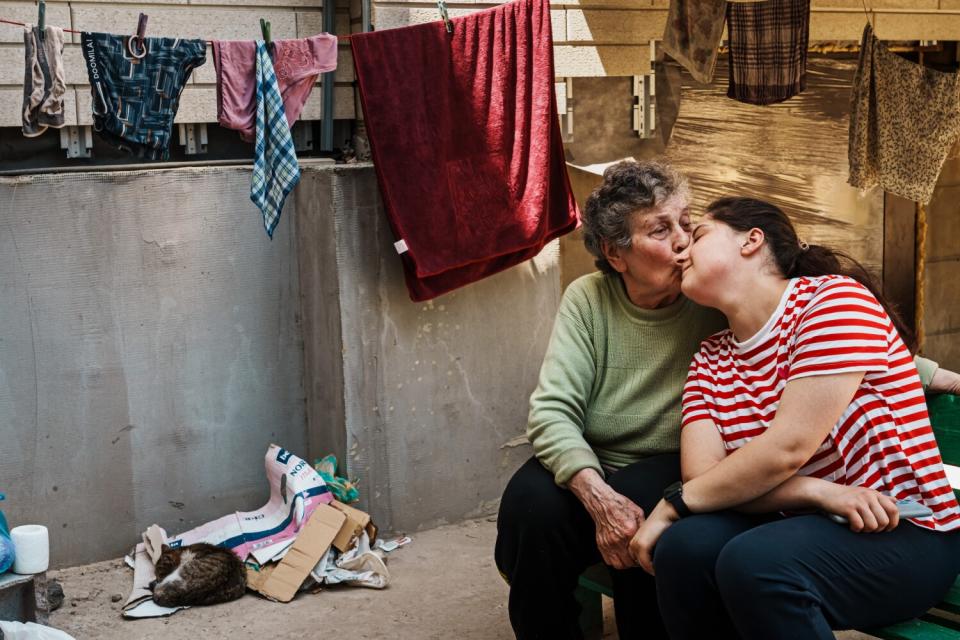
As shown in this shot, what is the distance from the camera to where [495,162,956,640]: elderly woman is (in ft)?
9.89

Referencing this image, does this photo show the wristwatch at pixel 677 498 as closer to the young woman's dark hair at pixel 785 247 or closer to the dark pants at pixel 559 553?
the dark pants at pixel 559 553

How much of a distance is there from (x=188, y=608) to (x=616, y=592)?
68.3 inches

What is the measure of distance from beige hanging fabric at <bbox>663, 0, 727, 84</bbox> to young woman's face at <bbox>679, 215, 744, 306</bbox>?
2.37 metres

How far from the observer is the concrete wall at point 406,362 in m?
4.53

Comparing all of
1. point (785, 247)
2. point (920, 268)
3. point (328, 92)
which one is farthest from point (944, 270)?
point (785, 247)

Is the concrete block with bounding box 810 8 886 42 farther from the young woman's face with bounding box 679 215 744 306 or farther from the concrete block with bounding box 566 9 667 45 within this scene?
the young woman's face with bounding box 679 215 744 306

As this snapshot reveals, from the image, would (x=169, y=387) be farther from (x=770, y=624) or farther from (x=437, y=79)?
(x=770, y=624)

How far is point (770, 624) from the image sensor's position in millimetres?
2400

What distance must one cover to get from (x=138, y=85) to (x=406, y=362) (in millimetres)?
1530

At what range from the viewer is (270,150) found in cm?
405

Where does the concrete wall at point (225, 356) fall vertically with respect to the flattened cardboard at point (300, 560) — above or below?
above

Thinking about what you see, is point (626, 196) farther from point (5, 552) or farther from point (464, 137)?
point (5, 552)

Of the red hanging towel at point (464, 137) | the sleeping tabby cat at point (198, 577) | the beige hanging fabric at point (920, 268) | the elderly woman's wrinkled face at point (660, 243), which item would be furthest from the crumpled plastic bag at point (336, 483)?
the beige hanging fabric at point (920, 268)

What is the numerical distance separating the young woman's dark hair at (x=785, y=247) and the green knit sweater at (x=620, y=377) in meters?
0.35
